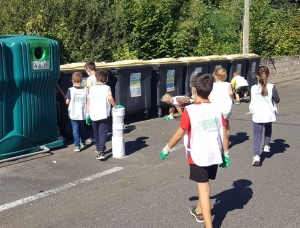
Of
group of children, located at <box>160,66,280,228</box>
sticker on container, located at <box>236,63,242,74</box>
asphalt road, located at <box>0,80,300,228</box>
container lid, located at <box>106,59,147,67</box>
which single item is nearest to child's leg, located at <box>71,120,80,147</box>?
asphalt road, located at <box>0,80,300,228</box>

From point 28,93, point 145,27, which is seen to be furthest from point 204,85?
point 145,27

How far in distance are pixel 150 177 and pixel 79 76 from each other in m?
2.60

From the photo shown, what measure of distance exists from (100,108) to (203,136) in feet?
11.2

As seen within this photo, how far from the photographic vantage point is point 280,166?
24.4 feet

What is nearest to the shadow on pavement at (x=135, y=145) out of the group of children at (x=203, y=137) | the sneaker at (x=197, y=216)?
the sneaker at (x=197, y=216)

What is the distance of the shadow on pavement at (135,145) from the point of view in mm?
8586

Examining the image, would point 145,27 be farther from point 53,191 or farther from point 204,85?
point 204,85

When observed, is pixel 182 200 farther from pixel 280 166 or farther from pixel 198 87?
pixel 280 166

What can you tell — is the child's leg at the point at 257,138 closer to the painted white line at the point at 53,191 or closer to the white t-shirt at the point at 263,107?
the white t-shirt at the point at 263,107

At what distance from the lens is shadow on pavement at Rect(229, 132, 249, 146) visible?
30.7 feet

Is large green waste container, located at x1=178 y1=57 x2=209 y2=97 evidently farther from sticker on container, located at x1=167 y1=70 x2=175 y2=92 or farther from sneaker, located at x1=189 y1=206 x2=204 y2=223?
sneaker, located at x1=189 y1=206 x2=204 y2=223

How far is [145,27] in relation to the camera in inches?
771

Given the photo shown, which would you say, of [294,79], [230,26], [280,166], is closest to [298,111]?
[280,166]

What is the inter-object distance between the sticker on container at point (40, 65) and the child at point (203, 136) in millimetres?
3866
